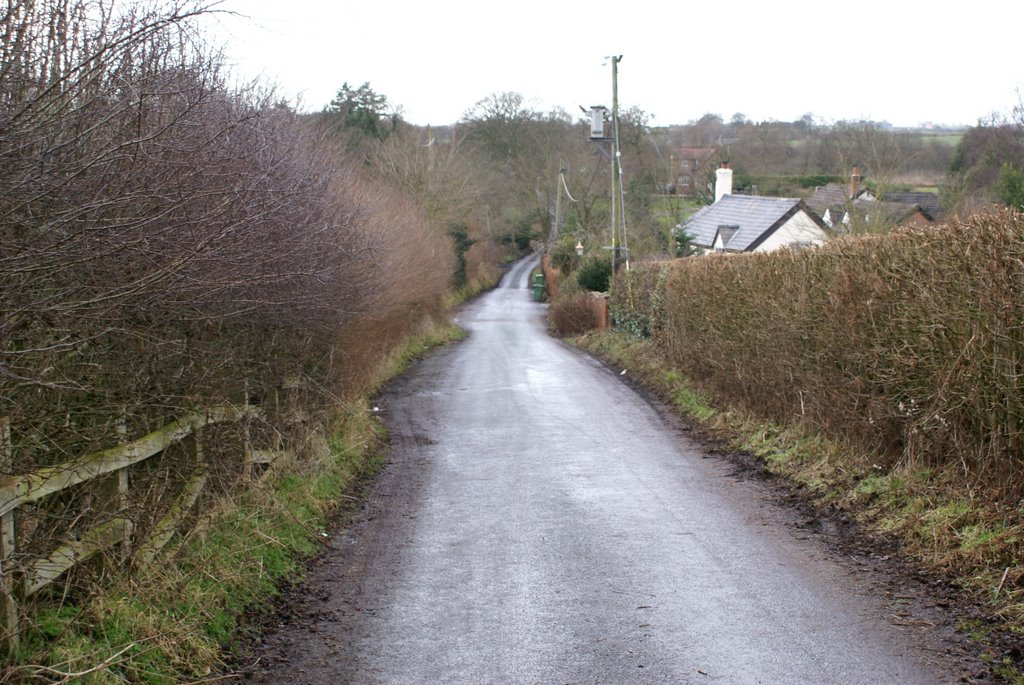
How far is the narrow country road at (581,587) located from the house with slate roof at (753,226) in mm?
31342

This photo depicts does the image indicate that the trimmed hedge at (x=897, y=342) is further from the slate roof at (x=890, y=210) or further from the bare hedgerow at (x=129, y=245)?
the slate roof at (x=890, y=210)

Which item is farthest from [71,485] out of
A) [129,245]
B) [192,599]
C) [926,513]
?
[926,513]

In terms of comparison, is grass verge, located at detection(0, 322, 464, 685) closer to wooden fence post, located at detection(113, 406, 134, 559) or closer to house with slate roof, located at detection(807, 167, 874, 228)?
wooden fence post, located at detection(113, 406, 134, 559)

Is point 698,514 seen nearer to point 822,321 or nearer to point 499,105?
point 822,321

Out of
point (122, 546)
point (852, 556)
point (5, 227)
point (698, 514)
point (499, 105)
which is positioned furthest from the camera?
point (499, 105)

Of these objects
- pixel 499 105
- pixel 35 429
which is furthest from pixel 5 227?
pixel 499 105

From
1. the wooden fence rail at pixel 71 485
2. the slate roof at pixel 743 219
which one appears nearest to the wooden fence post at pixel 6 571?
the wooden fence rail at pixel 71 485

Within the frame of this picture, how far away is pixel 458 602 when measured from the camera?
255 inches

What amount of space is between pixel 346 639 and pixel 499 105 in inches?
2708

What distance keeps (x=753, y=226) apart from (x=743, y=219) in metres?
2.01

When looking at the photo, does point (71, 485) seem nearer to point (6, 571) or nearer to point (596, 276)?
point (6, 571)

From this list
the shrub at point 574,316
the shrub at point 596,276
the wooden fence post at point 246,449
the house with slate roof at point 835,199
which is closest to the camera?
the wooden fence post at point 246,449

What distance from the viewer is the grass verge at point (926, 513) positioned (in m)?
5.82

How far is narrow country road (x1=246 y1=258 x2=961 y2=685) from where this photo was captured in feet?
17.4
